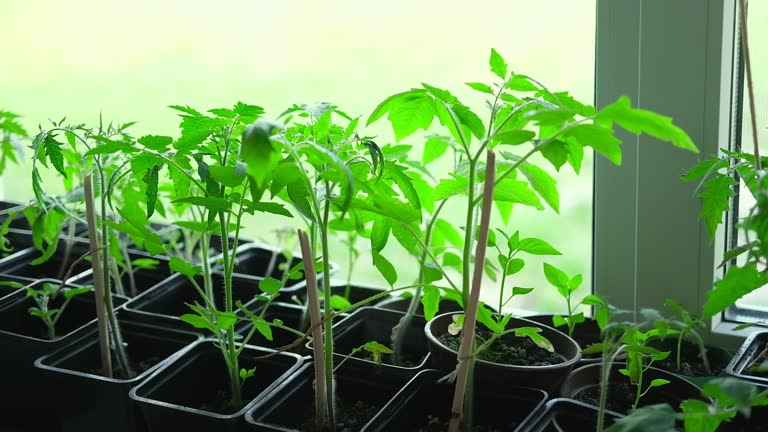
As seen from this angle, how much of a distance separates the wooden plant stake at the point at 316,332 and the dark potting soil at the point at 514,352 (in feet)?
0.66

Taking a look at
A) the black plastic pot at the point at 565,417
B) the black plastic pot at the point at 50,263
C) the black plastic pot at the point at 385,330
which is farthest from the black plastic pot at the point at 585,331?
the black plastic pot at the point at 50,263

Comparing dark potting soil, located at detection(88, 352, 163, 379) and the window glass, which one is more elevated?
the window glass

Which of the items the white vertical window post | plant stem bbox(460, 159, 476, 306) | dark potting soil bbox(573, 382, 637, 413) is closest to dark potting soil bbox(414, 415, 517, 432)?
dark potting soil bbox(573, 382, 637, 413)

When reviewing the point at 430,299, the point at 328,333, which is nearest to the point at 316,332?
the point at 328,333

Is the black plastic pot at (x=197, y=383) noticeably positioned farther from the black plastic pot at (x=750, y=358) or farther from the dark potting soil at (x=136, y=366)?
the black plastic pot at (x=750, y=358)

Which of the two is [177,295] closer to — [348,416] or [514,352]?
[348,416]

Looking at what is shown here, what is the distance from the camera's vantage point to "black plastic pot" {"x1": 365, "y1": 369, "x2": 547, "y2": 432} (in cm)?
96

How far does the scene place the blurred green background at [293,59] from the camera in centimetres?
127

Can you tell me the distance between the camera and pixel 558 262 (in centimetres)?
154

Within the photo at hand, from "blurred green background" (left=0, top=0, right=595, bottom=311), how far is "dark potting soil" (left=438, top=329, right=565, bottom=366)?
24 cm

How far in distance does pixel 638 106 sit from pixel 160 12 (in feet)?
3.12

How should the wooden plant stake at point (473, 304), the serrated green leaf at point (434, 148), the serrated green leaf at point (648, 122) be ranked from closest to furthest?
the serrated green leaf at point (648, 122)
the wooden plant stake at point (473, 304)
the serrated green leaf at point (434, 148)

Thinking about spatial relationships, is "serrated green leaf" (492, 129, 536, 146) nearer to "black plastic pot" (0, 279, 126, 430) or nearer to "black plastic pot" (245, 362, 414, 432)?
"black plastic pot" (245, 362, 414, 432)

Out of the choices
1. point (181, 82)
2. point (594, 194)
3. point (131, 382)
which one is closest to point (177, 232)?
point (181, 82)
